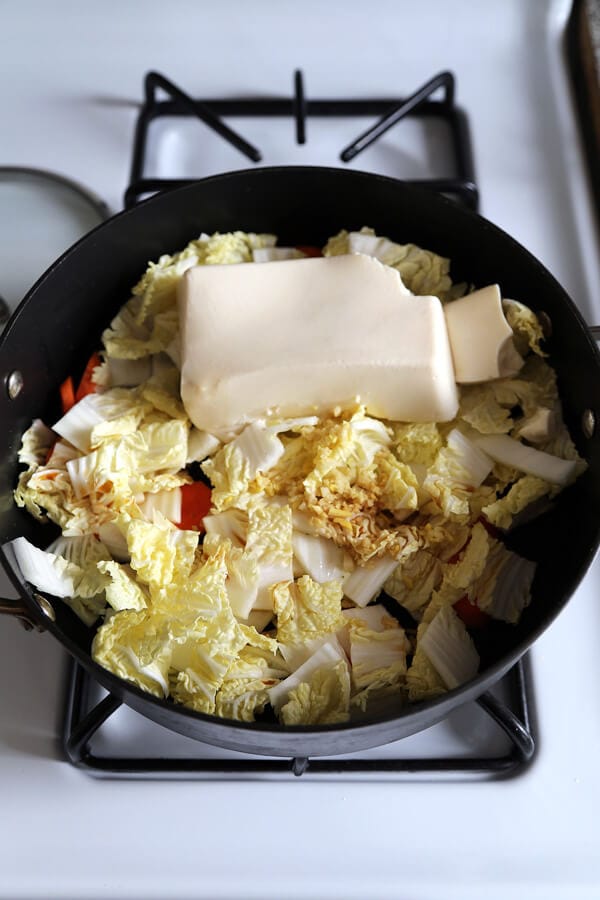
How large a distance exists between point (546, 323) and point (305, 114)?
665 millimetres

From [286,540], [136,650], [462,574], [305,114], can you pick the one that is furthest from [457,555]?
[305,114]

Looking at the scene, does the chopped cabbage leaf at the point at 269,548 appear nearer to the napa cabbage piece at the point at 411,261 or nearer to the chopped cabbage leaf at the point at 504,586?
the chopped cabbage leaf at the point at 504,586

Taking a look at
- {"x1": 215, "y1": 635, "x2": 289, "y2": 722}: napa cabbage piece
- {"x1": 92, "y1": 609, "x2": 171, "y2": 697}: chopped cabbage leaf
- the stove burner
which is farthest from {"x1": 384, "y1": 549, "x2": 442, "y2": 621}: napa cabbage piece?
the stove burner

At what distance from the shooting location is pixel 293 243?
160 centimetres

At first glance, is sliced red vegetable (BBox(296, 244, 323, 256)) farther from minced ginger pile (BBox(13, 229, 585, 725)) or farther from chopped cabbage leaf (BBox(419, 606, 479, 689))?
chopped cabbage leaf (BBox(419, 606, 479, 689))

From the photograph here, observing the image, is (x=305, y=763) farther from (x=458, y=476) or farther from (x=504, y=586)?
(x=458, y=476)

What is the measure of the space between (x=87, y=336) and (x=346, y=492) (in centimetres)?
54

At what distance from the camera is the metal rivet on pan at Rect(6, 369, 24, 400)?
1.33 m

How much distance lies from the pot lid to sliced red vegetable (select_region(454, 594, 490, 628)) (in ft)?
3.15

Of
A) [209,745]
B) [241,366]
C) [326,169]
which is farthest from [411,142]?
[209,745]

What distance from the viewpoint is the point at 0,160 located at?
68.6 inches

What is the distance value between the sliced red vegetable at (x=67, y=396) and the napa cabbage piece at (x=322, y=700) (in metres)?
0.60

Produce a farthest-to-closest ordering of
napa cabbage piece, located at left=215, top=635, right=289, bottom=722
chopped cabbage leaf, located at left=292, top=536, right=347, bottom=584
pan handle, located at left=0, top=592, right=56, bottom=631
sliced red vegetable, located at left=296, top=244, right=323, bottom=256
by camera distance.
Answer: sliced red vegetable, located at left=296, top=244, right=323, bottom=256 → chopped cabbage leaf, located at left=292, top=536, right=347, bottom=584 → napa cabbage piece, located at left=215, top=635, right=289, bottom=722 → pan handle, located at left=0, top=592, right=56, bottom=631

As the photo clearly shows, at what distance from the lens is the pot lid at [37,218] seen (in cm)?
165
